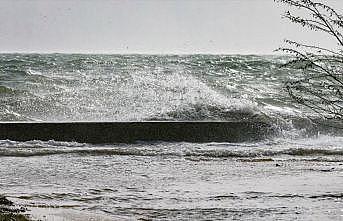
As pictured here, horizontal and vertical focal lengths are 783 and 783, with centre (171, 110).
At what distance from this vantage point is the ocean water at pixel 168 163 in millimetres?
7336

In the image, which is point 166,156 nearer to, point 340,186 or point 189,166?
point 189,166

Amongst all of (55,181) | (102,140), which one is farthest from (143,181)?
(102,140)

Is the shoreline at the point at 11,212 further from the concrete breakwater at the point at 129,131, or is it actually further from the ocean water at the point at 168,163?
the concrete breakwater at the point at 129,131

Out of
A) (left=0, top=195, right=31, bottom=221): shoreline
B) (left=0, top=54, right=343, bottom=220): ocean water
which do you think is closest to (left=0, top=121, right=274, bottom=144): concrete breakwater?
(left=0, top=54, right=343, bottom=220): ocean water

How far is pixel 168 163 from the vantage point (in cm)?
1137

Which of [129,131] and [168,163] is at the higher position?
[129,131]

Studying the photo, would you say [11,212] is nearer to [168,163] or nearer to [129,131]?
[168,163]

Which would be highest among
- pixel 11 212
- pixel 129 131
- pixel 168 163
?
pixel 129 131

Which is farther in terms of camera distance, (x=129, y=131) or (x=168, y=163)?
(x=129, y=131)

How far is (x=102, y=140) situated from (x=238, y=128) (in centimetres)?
262

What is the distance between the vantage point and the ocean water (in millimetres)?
7336

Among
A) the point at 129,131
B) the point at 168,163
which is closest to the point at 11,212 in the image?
the point at 168,163

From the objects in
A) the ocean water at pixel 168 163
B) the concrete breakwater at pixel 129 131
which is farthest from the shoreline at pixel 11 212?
the concrete breakwater at pixel 129 131

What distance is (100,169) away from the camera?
1042 cm
